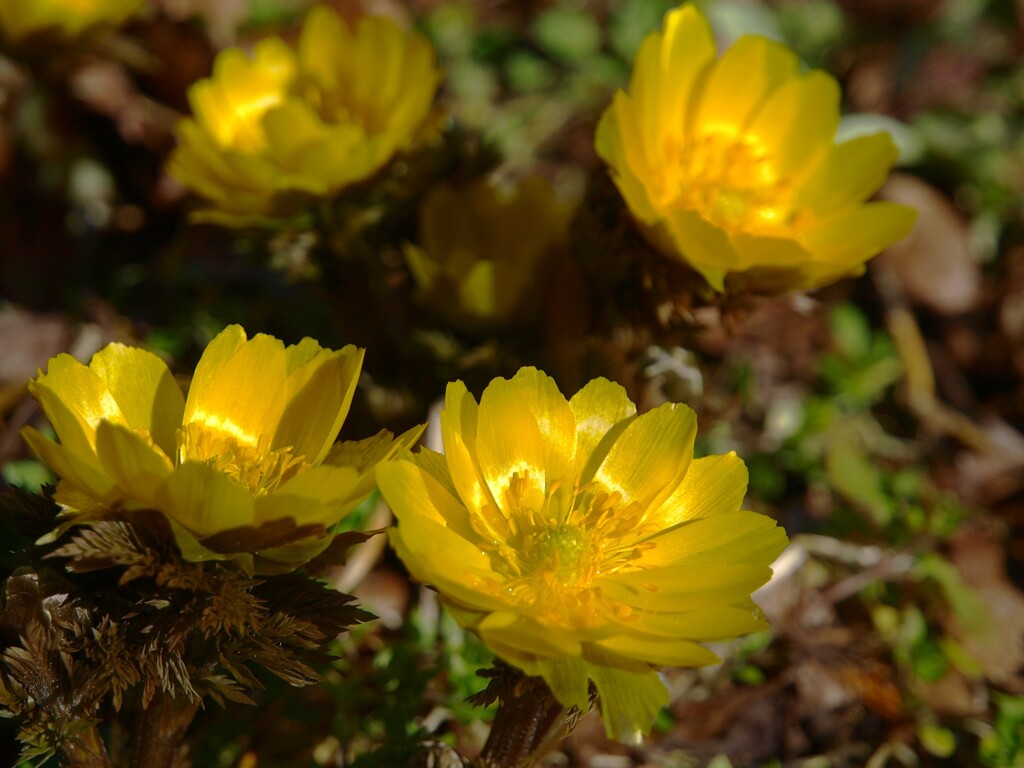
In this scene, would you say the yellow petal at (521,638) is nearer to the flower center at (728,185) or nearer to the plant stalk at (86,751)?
the plant stalk at (86,751)

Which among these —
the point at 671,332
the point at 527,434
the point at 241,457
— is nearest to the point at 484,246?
the point at 671,332

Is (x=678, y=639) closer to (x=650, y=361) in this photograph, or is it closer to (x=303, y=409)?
(x=303, y=409)

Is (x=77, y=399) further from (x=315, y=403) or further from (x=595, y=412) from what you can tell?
(x=595, y=412)

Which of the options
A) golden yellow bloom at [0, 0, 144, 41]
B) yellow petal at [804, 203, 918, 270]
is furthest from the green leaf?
yellow petal at [804, 203, 918, 270]

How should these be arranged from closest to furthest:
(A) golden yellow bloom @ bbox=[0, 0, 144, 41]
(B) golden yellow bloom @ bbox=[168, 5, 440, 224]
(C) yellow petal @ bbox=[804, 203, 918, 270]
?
1. (C) yellow petal @ bbox=[804, 203, 918, 270]
2. (B) golden yellow bloom @ bbox=[168, 5, 440, 224]
3. (A) golden yellow bloom @ bbox=[0, 0, 144, 41]

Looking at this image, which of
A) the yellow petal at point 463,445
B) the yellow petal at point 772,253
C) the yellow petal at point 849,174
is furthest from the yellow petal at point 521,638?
the yellow petal at point 849,174

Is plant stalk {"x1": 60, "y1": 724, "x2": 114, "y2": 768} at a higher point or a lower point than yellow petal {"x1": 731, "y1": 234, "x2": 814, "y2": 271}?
lower

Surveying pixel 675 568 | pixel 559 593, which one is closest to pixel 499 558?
pixel 559 593

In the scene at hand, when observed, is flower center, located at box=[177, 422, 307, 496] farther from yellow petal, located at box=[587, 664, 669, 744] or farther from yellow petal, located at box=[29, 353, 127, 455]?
yellow petal, located at box=[587, 664, 669, 744]
